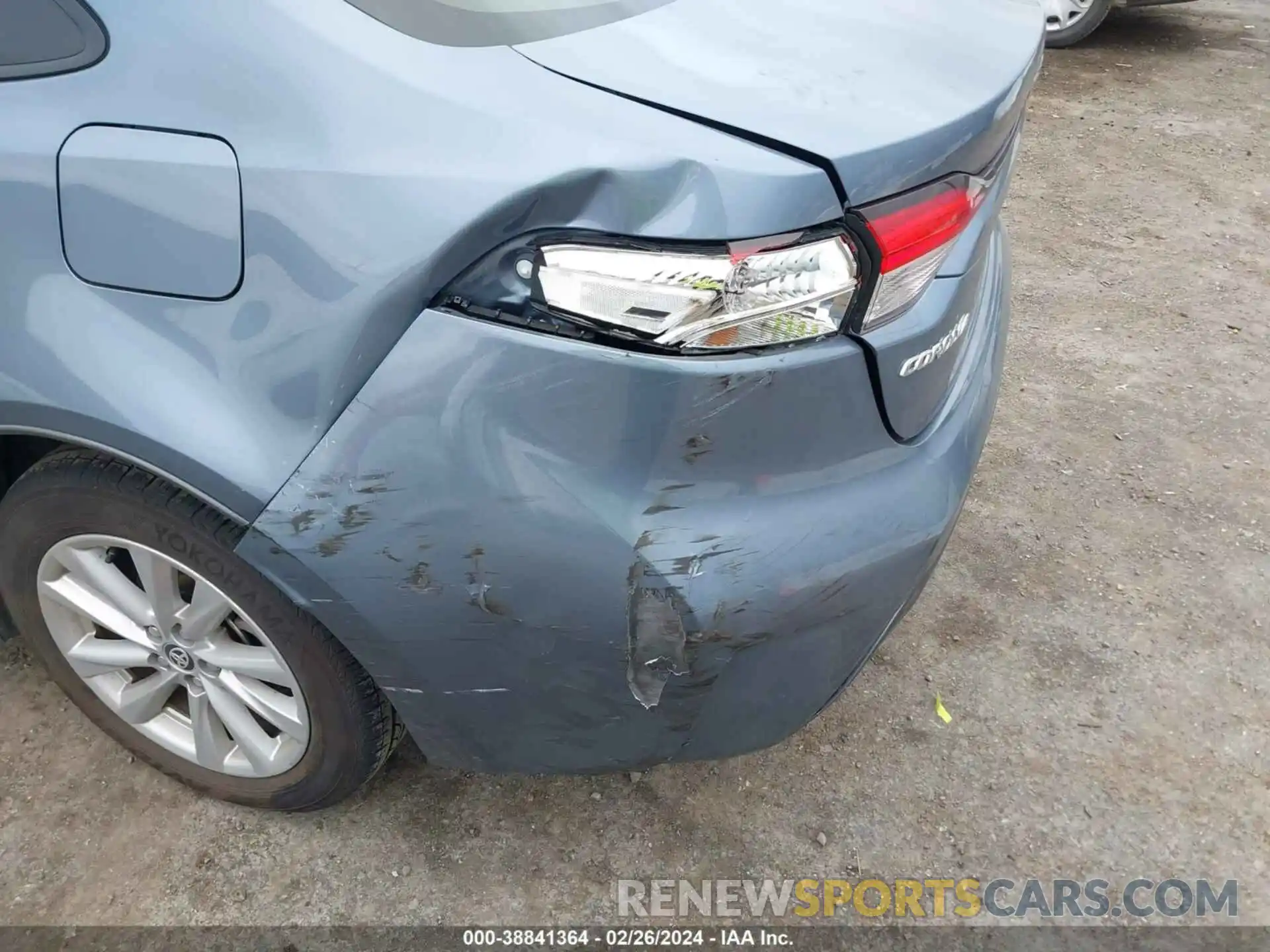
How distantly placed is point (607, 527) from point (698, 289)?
32 centimetres

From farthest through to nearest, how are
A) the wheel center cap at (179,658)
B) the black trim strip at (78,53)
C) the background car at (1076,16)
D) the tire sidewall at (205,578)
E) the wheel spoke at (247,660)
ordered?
1. the background car at (1076,16)
2. the wheel center cap at (179,658)
3. the wheel spoke at (247,660)
4. the tire sidewall at (205,578)
5. the black trim strip at (78,53)

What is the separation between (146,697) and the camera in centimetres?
180

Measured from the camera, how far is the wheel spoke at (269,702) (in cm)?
165

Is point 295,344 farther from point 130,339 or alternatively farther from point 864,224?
point 864,224

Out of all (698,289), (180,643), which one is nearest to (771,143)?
(698,289)

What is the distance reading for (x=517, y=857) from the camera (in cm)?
183

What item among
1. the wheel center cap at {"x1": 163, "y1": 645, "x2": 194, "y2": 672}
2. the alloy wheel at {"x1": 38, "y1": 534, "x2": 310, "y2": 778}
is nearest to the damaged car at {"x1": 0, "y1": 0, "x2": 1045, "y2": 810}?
the alloy wheel at {"x1": 38, "y1": 534, "x2": 310, "y2": 778}

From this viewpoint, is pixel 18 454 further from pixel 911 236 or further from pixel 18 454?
pixel 911 236

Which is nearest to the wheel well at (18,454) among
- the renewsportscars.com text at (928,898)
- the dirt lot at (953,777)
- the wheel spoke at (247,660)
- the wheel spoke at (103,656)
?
the wheel spoke at (103,656)

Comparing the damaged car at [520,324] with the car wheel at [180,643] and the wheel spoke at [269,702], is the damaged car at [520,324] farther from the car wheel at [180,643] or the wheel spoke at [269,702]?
the wheel spoke at [269,702]

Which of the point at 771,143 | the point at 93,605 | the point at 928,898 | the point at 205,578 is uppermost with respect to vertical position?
the point at 771,143

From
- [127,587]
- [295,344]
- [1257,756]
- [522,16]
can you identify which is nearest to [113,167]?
[295,344]

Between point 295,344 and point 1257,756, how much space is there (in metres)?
2.05

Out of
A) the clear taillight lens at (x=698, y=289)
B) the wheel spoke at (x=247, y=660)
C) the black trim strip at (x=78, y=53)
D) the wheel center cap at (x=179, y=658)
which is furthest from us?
the wheel center cap at (x=179, y=658)
